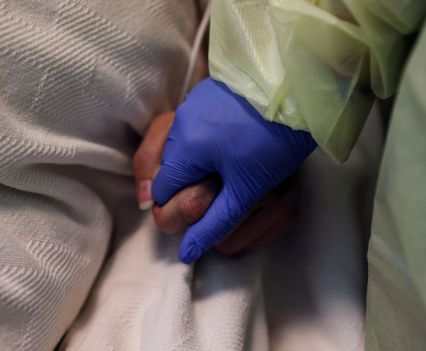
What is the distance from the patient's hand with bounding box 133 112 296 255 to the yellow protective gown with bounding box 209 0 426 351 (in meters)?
0.11

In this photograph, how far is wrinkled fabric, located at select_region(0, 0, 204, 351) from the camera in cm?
40

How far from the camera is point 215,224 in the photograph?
1.48 feet

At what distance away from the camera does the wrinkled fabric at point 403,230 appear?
27 centimetres

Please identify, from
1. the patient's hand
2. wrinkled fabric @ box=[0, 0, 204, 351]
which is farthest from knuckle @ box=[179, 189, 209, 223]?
wrinkled fabric @ box=[0, 0, 204, 351]

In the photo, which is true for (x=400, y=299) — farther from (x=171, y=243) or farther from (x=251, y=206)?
(x=171, y=243)

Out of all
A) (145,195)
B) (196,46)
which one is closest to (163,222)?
(145,195)

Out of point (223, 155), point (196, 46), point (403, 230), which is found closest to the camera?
point (403, 230)

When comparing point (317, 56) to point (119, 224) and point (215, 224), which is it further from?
point (119, 224)

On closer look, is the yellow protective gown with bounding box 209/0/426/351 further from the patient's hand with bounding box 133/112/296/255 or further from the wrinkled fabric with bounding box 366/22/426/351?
the patient's hand with bounding box 133/112/296/255

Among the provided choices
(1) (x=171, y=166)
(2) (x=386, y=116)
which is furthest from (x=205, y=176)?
(2) (x=386, y=116)

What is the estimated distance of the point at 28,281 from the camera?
1.36 ft

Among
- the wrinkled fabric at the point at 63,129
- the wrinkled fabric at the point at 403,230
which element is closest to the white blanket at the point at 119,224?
the wrinkled fabric at the point at 63,129

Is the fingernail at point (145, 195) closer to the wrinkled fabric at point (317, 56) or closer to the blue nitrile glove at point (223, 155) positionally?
the blue nitrile glove at point (223, 155)

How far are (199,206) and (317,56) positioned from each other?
18 cm
